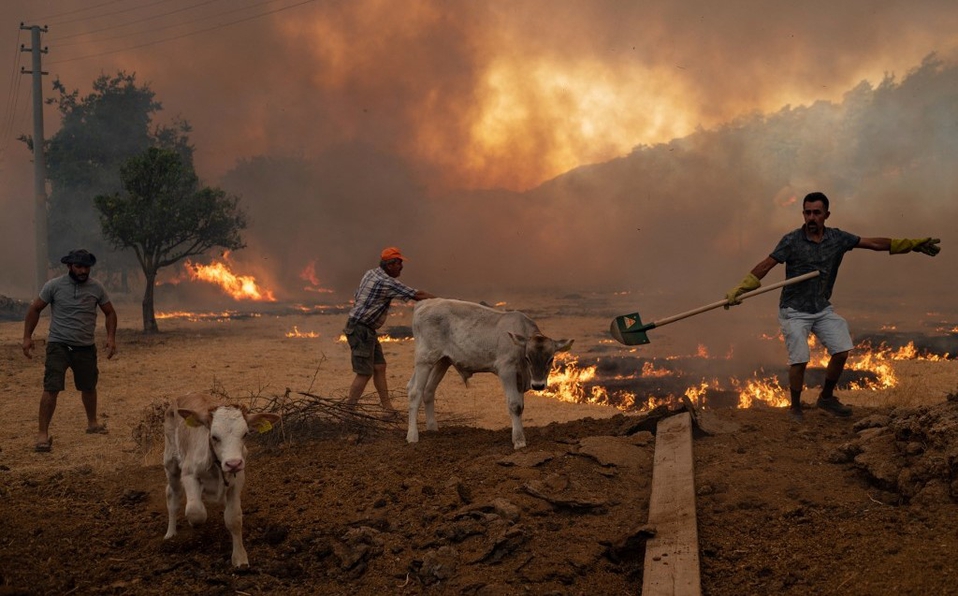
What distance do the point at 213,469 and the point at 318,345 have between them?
1783cm

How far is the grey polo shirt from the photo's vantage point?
1039cm

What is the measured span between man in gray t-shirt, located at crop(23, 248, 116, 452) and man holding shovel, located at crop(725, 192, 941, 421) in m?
8.87

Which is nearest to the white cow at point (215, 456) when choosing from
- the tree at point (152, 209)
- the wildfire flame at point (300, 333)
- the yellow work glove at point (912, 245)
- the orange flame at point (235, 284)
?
the yellow work glove at point (912, 245)

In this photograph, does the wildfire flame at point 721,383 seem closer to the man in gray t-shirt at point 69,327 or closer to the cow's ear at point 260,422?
the cow's ear at point 260,422

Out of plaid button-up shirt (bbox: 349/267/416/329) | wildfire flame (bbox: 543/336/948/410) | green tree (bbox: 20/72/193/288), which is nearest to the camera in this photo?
→ plaid button-up shirt (bbox: 349/267/416/329)

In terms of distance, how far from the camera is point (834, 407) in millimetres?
9086

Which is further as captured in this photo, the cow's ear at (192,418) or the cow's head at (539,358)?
the cow's head at (539,358)

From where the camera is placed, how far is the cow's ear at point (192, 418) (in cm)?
571

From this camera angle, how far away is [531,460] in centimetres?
764

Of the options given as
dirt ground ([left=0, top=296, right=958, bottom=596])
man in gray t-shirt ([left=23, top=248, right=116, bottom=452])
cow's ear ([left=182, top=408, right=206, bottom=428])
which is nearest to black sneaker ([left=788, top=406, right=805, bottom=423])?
dirt ground ([left=0, top=296, right=958, bottom=596])

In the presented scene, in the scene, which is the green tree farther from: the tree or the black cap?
the black cap

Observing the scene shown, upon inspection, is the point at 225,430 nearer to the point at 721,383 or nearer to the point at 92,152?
the point at 721,383

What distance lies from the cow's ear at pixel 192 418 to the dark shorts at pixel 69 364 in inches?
219

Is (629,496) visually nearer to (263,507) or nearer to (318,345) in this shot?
(263,507)
